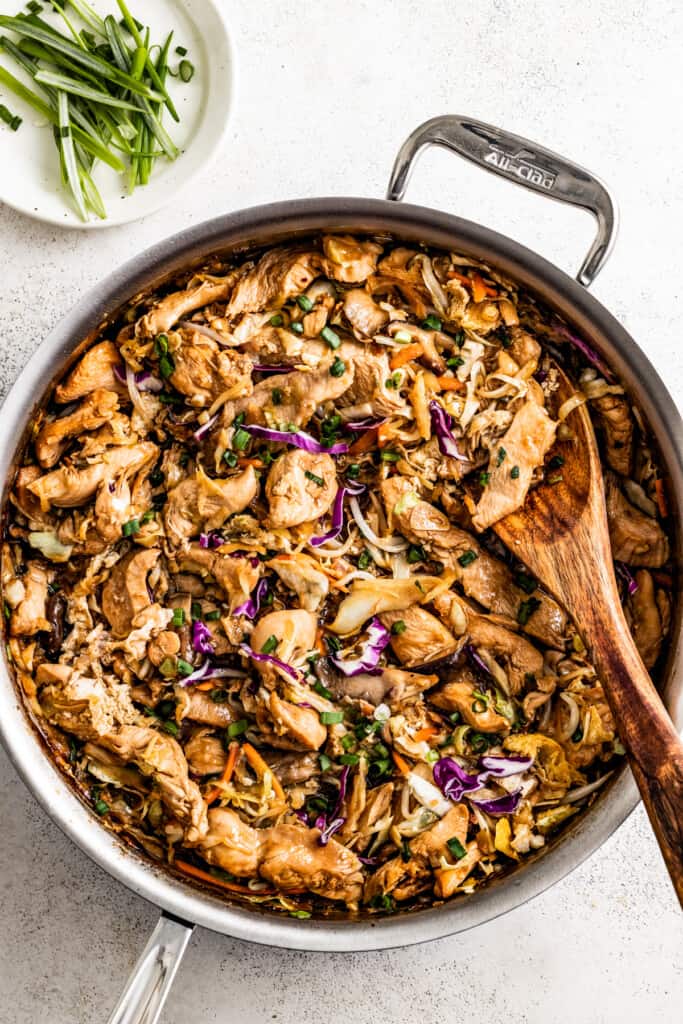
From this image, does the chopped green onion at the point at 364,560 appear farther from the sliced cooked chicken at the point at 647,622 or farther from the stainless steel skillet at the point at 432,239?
the stainless steel skillet at the point at 432,239

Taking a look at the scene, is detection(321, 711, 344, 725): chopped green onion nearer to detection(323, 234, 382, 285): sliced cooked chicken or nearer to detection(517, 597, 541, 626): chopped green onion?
detection(517, 597, 541, 626): chopped green onion

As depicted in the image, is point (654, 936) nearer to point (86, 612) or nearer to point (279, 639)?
point (279, 639)

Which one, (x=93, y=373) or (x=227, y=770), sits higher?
(x=93, y=373)

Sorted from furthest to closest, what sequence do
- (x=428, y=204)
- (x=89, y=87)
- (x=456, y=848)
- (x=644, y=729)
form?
(x=428, y=204) < (x=89, y=87) < (x=456, y=848) < (x=644, y=729)

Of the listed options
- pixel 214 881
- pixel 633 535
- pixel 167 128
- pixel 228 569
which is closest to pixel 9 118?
pixel 167 128

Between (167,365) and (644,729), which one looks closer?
(644,729)

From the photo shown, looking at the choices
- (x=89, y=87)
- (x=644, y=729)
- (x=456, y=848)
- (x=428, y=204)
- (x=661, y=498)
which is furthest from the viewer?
(x=428, y=204)

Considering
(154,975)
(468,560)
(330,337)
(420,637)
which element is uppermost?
(330,337)

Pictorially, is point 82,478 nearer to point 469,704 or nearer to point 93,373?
point 93,373
